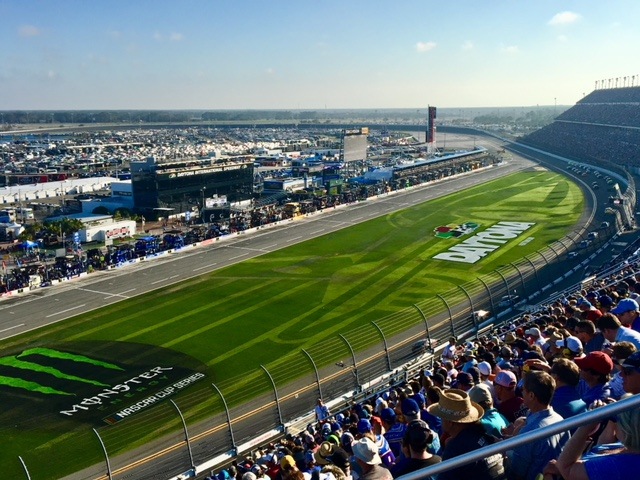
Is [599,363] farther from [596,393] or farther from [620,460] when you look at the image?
[620,460]

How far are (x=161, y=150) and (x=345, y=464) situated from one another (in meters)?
163

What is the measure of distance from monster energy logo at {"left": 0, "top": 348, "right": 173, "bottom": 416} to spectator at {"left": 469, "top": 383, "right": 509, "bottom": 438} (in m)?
20.2

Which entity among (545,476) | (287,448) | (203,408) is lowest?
(203,408)

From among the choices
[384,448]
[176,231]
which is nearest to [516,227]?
[176,231]

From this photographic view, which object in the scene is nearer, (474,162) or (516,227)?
(516,227)

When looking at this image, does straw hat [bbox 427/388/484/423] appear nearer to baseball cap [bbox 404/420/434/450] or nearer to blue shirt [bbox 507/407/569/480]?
baseball cap [bbox 404/420/434/450]

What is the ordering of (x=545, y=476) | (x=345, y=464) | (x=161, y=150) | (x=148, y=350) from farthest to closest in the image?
(x=161, y=150)
(x=148, y=350)
(x=345, y=464)
(x=545, y=476)

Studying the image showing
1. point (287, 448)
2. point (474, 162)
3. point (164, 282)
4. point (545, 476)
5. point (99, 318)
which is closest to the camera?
point (545, 476)

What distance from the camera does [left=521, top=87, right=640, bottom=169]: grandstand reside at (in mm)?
104125

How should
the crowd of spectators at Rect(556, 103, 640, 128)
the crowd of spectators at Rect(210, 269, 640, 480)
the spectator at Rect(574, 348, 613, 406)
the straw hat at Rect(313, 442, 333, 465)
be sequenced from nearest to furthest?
the crowd of spectators at Rect(210, 269, 640, 480) < the spectator at Rect(574, 348, 613, 406) < the straw hat at Rect(313, 442, 333, 465) < the crowd of spectators at Rect(556, 103, 640, 128)

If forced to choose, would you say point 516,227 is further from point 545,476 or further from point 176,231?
point 545,476

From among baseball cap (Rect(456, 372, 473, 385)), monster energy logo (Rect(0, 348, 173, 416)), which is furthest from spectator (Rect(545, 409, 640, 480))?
monster energy logo (Rect(0, 348, 173, 416))

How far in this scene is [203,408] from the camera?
23.1 meters

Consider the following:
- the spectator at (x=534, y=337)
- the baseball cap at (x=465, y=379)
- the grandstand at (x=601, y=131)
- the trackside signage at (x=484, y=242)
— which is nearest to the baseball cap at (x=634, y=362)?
the baseball cap at (x=465, y=379)
